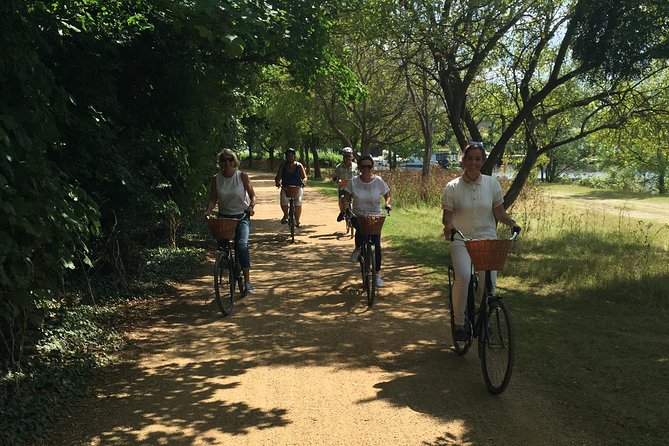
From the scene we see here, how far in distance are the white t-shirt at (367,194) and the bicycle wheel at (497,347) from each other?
326 centimetres

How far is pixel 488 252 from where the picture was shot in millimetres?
4223

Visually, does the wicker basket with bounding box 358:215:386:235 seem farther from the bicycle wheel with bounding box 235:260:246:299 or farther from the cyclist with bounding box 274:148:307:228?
the cyclist with bounding box 274:148:307:228

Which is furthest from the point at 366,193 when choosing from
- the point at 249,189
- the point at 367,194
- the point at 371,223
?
the point at 249,189

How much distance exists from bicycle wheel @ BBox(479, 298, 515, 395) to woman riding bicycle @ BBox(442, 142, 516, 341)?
15.3 inches

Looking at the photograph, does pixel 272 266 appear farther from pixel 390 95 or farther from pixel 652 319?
pixel 390 95

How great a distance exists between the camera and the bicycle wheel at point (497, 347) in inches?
166

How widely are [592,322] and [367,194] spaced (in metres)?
3.20

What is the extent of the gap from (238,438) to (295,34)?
19.1 feet

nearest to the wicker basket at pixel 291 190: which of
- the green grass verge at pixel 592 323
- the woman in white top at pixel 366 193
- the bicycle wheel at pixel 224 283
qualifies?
the green grass verge at pixel 592 323

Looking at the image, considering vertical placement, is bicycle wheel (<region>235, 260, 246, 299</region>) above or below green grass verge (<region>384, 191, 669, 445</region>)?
above

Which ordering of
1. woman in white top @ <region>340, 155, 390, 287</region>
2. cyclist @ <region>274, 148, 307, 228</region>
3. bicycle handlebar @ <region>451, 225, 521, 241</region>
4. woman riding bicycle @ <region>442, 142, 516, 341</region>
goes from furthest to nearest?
cyclist @ <region>274, 148, 307, 228</region> → woman in white top @ <region>340, 155, 390, 287</region> → woman riding bicycle @ <region>442, 142, 516, 341</region> → bicycle handlebar @ <region>451, 225, 521, 241</region>

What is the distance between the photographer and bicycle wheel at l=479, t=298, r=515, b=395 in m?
4.21

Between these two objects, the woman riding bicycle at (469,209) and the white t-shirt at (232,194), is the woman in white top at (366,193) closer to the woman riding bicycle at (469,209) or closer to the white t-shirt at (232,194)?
the white t-shirt at (232,194)

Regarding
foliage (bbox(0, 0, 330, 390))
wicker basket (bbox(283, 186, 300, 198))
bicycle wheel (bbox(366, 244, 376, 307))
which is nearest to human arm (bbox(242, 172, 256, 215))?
foliage (bbox(0, 0, 330, 390))
